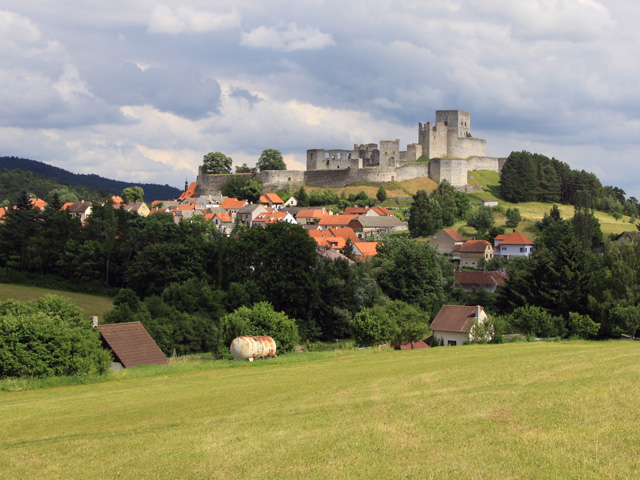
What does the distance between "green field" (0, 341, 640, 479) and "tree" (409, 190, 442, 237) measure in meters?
57.0

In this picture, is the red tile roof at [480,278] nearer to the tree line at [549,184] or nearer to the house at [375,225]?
the house at [375,225]

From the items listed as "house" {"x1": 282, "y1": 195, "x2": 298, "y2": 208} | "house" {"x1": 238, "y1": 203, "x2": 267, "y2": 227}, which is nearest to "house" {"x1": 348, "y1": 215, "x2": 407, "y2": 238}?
"house" {"x1": 238, "y1": 203, "x2": 267, "y2": 227}

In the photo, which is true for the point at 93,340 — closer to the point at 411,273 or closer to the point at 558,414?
the point at 558,414

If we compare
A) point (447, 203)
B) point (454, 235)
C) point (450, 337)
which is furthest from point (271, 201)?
point (450, 337)

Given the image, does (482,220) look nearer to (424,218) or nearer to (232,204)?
(424,218)

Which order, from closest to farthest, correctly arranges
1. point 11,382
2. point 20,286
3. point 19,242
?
point 11,382 → point 20,286 → point 19,242

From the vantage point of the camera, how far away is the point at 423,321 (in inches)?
1335

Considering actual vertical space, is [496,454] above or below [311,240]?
below

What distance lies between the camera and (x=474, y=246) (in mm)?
67688

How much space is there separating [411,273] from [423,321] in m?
13.2

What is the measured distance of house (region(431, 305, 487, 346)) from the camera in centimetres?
3378

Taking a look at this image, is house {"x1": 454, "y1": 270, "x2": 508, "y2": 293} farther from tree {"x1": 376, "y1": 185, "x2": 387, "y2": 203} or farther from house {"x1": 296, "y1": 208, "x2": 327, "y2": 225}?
tree {"x1": 376, "y1": 185, "x2": 387, "y2": 203}

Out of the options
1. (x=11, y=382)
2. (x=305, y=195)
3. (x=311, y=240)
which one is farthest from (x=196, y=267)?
(x=305, y=195)

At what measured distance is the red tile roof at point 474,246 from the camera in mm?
67025
